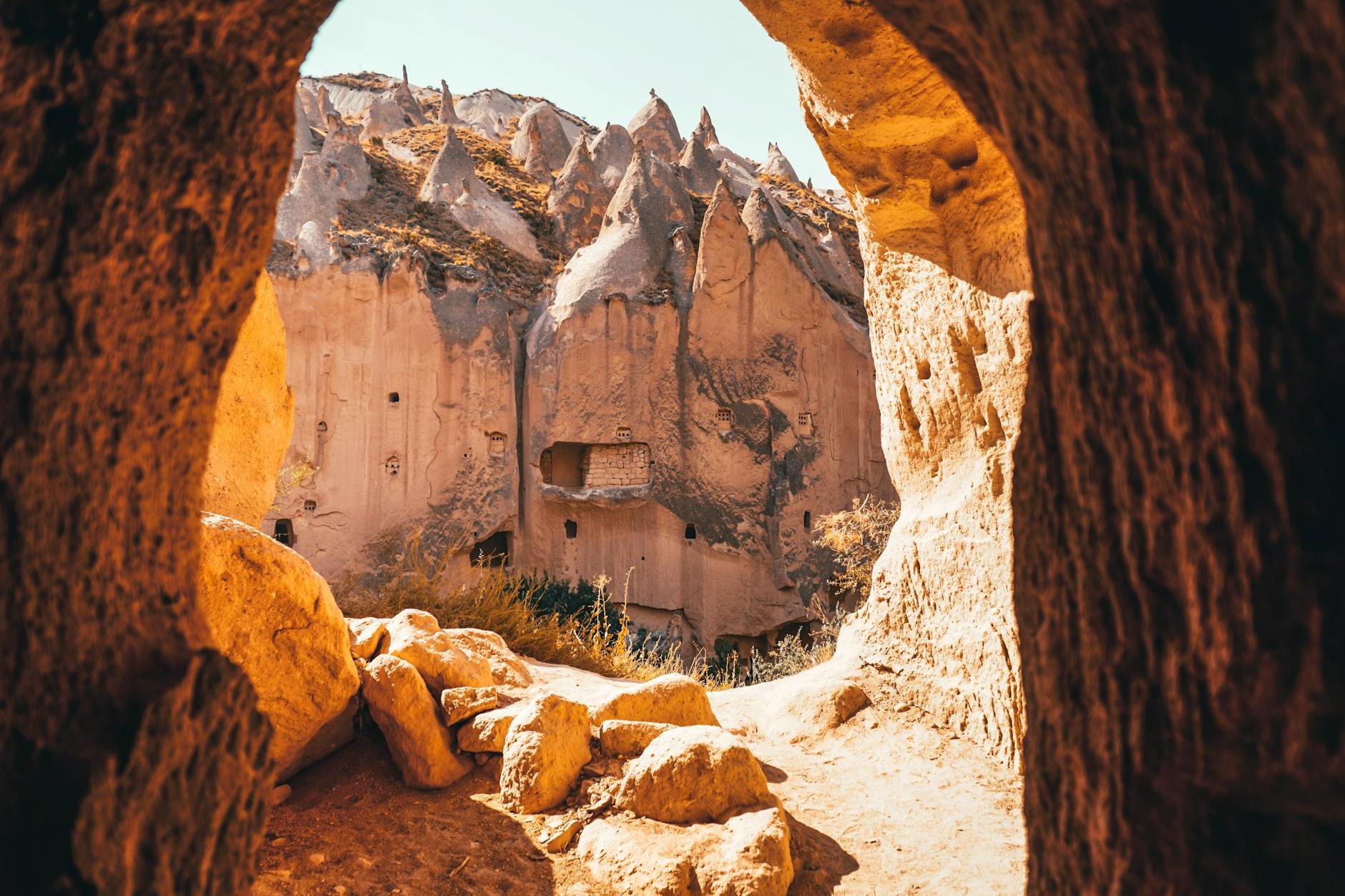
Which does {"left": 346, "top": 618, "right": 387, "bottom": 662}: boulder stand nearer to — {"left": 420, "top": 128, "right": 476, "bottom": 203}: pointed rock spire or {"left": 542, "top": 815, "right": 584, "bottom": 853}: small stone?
{"left": 542, "top": 815, "right": 584, "bottom": 853}: small stone

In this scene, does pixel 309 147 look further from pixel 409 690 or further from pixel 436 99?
pixel 409 690

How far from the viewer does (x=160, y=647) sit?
1.37 m

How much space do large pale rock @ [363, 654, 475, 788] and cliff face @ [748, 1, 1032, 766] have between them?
2.43 m

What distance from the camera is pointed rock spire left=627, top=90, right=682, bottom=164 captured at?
89.3 ft

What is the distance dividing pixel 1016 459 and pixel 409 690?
3190mm

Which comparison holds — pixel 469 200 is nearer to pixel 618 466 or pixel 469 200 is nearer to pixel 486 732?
pixel 618 466

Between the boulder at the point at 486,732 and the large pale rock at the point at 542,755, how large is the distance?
0.43ft

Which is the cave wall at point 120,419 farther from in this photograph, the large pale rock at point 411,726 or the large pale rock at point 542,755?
the large pale rock at point 411,726

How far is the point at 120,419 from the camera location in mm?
1321

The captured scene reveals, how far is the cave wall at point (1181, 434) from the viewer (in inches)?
35.6

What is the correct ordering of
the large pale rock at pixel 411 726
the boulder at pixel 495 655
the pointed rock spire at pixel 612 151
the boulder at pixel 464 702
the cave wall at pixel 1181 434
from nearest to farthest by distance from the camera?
the cave wall at pixel 1181 434 → the large pale rock at pixel 411 726 → the boulder at pixel 464 702 → the boulder at pixel 495 655 → the pointed rock spire at pixel 612 151

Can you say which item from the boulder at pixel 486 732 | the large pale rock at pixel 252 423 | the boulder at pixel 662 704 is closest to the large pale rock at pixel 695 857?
the boulder at pixel 486 732

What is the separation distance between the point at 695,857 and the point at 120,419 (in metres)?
2.47

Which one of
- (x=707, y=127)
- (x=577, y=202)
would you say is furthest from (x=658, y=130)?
(x=577, y=202)
